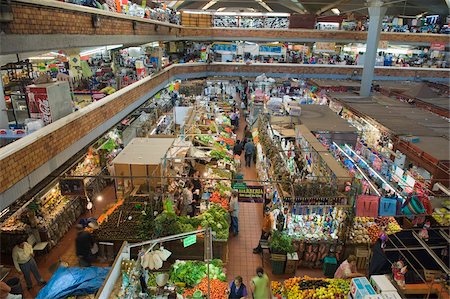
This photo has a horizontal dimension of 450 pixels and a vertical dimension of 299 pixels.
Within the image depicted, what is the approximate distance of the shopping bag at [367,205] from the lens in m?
7.54

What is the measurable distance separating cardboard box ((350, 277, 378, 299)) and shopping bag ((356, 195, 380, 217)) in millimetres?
1839

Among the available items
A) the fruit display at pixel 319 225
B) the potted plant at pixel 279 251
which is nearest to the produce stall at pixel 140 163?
the potted plant at pixel 279 251

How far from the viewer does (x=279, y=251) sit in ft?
27.4

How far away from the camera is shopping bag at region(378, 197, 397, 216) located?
24.4 feet

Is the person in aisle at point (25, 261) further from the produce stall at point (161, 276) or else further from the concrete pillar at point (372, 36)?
the concrete pillar at point (372, 36)

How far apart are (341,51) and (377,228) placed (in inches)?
969

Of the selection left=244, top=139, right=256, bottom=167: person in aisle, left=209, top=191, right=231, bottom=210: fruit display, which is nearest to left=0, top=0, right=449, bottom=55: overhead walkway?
left=209, top=191, right=231, bottom=210: fruit display

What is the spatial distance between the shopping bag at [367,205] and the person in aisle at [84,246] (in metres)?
6.82

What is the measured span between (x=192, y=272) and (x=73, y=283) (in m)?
2.50

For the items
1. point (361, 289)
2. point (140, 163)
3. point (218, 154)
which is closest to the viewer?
point (361, 289)

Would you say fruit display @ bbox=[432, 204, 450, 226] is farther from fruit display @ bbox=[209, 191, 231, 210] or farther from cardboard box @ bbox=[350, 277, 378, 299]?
fruit display @ bbox=[209, 191, 231, 210]

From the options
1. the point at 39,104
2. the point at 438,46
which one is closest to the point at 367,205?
the point at 39,104

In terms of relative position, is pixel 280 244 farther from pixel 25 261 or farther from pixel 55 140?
pixel 25 261

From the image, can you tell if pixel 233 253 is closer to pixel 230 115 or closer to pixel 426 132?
pixel 426 132
